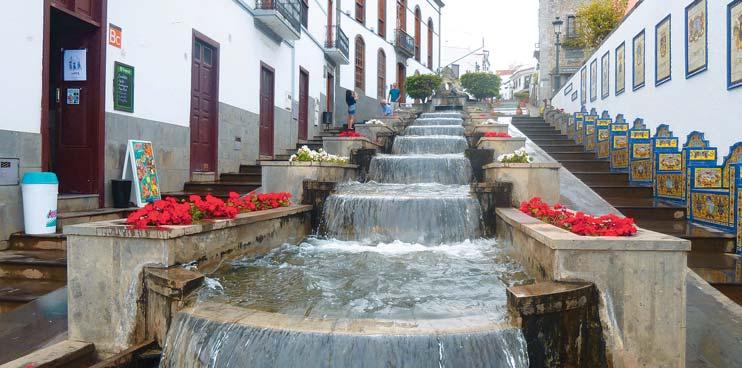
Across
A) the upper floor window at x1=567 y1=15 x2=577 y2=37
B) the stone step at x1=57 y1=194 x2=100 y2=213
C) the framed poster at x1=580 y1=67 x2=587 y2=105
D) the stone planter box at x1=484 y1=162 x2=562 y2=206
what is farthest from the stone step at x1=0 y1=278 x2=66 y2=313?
the upper floor window at x1=567 y1=15 x2=577 y2=37

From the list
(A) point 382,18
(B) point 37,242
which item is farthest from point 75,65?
(A) point 382,18

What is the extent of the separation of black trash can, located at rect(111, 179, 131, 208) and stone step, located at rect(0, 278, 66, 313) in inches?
111

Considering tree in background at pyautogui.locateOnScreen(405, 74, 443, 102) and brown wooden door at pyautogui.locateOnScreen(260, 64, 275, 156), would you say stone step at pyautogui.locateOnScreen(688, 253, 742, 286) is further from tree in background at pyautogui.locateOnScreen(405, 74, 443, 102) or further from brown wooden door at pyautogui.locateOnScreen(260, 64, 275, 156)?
tree in background at pyautogui.locateOnScreen(405, 74, 443, 102)

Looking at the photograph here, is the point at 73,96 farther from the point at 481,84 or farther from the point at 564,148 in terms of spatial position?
the point at 481,84

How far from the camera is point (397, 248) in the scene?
21.7ft

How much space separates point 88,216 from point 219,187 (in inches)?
136

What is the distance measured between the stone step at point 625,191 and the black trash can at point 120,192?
7471 millimetres

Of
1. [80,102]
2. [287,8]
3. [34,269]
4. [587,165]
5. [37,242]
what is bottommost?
[34,269]

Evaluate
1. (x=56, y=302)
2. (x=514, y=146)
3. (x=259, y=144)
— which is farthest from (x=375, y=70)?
(x=56, y=302)

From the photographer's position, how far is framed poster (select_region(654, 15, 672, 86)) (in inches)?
406

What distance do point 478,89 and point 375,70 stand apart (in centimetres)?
937

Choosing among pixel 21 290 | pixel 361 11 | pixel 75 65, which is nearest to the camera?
pixel 21 290

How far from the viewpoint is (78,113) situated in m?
7.96

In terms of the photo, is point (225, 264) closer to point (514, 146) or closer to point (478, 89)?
point (514, 146)
